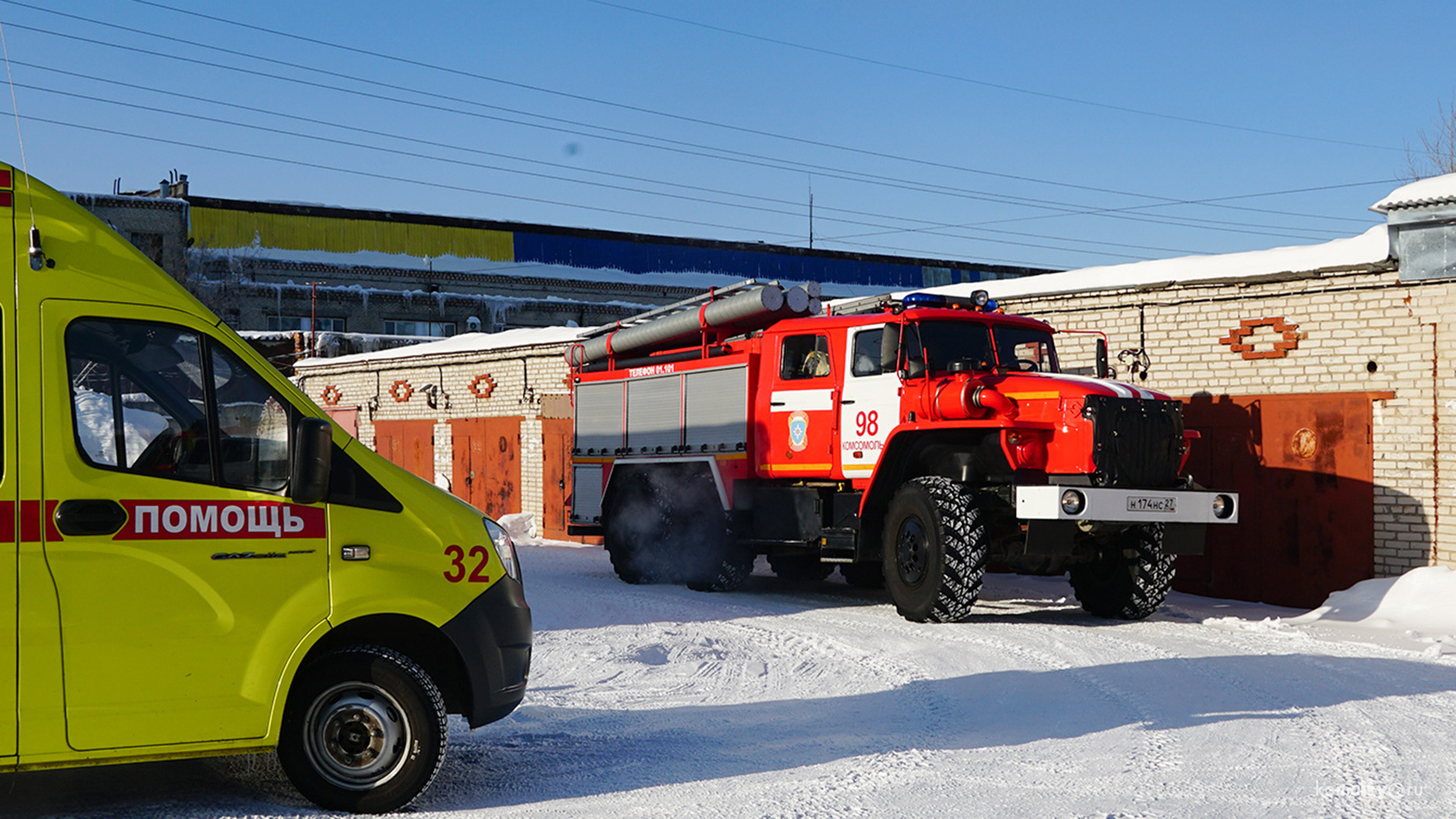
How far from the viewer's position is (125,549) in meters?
5.44

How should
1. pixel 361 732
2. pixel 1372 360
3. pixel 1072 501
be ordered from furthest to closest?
→ 1. pixel 1372 360
2. pixel 1072 501
3. pixel 361 732

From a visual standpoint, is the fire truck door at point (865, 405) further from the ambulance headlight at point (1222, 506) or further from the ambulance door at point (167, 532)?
the ambulance door at point (167, 532)

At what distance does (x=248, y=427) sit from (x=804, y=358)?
862 cm

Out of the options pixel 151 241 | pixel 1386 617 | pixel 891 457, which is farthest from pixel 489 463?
pixel 151 241

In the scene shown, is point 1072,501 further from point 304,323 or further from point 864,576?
point 304,323

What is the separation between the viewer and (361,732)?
5879 mm

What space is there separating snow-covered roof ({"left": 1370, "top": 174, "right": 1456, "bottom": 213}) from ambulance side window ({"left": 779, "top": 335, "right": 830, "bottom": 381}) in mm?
5352

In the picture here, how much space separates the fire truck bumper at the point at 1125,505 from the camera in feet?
37.0

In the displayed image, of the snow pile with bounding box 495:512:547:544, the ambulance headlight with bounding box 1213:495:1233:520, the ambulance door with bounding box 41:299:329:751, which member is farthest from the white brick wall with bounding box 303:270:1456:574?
the ambulance door with bounding box 41:299:329:751

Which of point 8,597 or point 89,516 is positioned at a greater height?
point 89,516

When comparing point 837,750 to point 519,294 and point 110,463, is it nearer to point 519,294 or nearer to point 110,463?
point 110,463

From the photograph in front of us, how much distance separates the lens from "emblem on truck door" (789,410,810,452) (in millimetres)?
13742

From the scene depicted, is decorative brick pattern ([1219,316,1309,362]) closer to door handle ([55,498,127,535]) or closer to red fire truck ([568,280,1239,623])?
red fire truck ([568,280,1239,623])

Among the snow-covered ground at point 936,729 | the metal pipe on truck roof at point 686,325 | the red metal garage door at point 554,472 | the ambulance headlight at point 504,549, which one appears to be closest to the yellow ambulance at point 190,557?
the ambulance headlight at point 504,549
